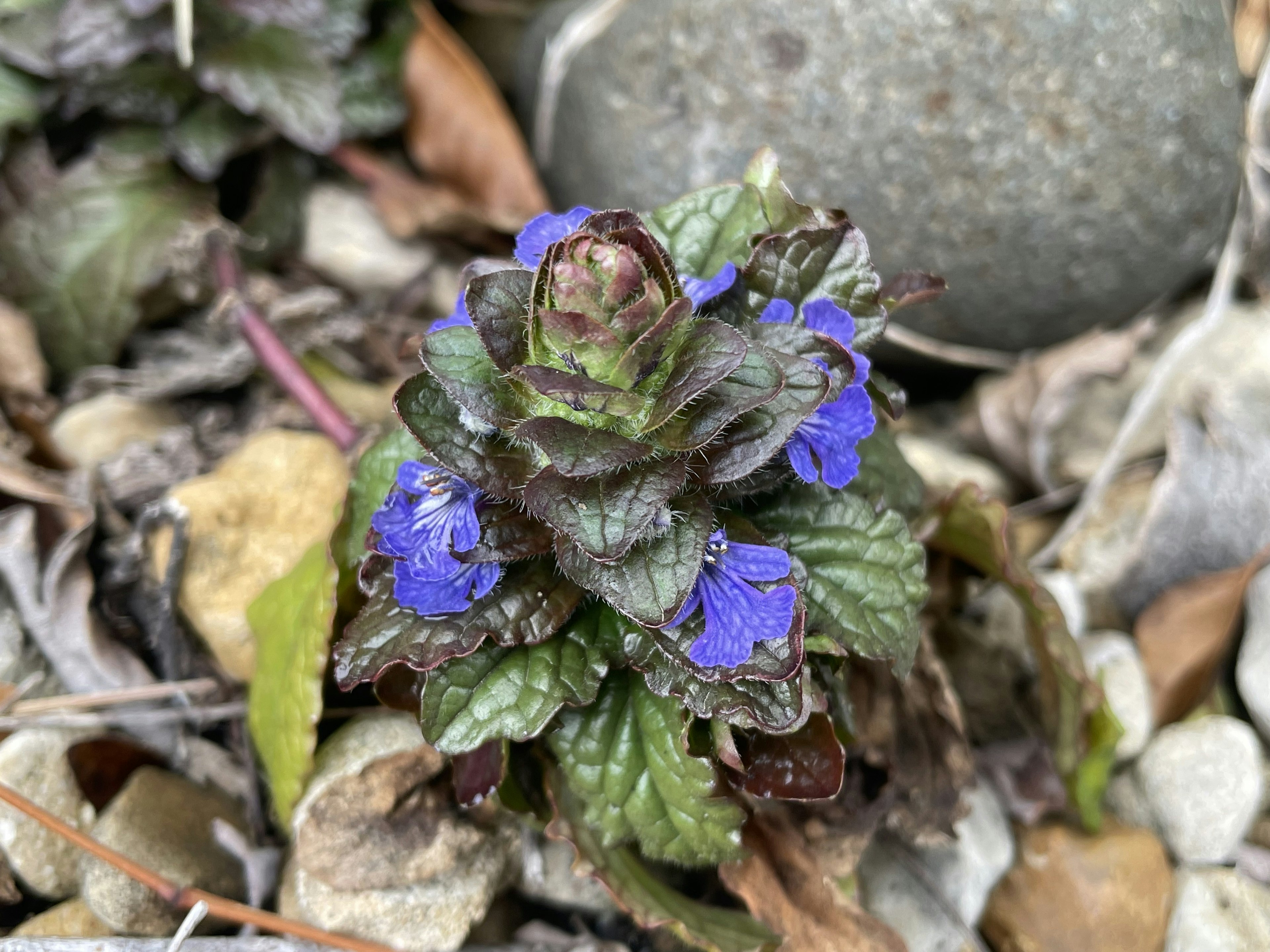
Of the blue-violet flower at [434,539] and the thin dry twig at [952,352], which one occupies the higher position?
the blue-violet flower at [434,539]

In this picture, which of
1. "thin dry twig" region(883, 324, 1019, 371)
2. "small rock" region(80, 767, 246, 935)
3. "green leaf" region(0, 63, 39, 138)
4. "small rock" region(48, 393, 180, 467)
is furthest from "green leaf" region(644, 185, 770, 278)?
"green leaf" region(0, 63, 39, 138)

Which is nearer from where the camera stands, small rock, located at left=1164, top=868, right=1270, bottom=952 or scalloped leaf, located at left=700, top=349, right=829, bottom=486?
scalloped leaf, located at left=700, top=349, right=829, bottom=486

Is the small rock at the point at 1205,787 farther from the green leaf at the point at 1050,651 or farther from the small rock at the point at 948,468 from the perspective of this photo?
the small rock at the point at 948,468

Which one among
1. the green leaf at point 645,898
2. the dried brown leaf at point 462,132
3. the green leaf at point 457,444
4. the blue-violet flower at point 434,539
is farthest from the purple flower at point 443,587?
the dried brown leaf at point 462,132

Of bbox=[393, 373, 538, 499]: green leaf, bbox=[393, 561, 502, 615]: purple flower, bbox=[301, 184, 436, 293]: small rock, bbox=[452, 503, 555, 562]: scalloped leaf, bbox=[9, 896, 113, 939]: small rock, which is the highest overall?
bbox=[393, 373, 538, 499]: green leaf

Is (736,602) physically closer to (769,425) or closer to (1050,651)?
(769,425)

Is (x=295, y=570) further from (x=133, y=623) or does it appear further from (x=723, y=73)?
(x=723, y=73)

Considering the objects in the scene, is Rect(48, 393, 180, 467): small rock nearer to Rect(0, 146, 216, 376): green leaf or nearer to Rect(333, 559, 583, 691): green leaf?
Rect(0, 146, 216, 376): green leaf
